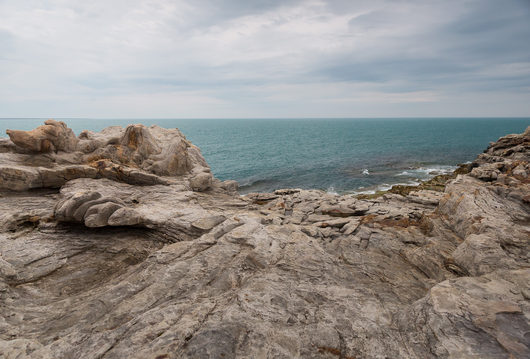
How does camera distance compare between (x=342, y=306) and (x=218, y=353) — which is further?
(x=342, y=306)

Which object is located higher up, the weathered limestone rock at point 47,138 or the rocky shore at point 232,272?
the weathered limestone rock at point 47,138

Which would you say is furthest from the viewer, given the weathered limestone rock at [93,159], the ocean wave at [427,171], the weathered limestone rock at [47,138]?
the ocean wave at [427,171]

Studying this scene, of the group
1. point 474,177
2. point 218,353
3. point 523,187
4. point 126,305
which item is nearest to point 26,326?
point 126,305

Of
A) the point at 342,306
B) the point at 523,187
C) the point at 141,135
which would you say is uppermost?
the point at 141,135

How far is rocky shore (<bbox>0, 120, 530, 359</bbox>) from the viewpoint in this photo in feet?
31.2

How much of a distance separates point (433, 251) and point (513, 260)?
4.05 meters

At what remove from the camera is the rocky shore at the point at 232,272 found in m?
9.51

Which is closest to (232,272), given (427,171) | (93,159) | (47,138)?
(93,159)

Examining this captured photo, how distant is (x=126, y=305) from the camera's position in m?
11.5

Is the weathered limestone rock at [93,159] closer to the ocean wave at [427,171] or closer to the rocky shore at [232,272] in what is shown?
the rocky shore at [232,272]

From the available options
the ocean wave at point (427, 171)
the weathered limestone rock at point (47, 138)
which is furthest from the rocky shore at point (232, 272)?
the ocean wave at point (427, 171)

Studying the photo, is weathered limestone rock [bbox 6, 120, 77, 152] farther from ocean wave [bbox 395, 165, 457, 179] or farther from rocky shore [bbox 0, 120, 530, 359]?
ocean wave [bbox 395, 165, 457, 179]

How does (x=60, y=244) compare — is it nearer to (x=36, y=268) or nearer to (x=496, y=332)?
(x=36, y=268)

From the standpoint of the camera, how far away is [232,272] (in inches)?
564
